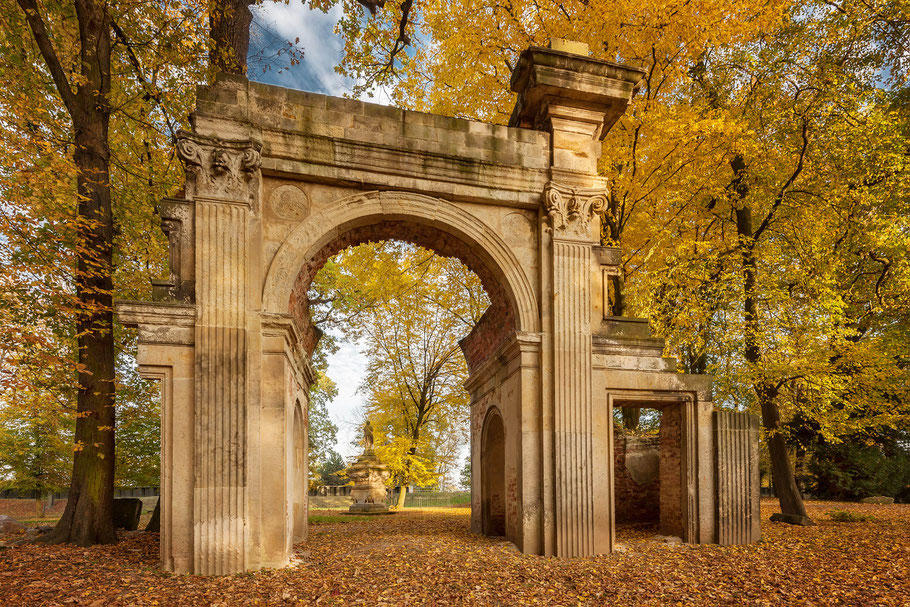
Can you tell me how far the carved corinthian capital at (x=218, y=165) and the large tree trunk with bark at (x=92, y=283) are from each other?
1757 millimetres

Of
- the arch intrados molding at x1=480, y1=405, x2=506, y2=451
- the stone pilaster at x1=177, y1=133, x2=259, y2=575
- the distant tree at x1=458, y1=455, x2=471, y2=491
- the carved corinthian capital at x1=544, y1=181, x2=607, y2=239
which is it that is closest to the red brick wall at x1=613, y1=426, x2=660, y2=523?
the arch intrados molding at x1=480, y1=405, x2=506, y2=451

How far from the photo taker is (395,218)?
8031mm

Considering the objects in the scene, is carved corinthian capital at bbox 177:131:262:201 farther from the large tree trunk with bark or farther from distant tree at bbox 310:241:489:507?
distant tree at bbox 310:241:489:507

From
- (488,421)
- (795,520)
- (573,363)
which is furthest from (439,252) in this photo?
(795,520)

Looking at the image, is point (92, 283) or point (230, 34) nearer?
point (92, 283)

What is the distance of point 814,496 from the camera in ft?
65.6

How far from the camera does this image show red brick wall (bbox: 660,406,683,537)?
9.01 meters

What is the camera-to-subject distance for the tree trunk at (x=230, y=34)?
9.19 metres

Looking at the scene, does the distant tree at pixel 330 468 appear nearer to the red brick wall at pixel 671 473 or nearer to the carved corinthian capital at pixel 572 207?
the red brick wall at pixel 671 473

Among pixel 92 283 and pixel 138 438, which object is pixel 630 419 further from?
pixel 138 438

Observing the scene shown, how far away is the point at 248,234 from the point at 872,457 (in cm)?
2154

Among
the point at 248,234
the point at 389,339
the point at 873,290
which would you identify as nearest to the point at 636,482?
the point at 873,290

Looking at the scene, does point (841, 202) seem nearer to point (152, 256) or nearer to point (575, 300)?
point (575, 300)

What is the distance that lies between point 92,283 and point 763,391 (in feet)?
40.4
